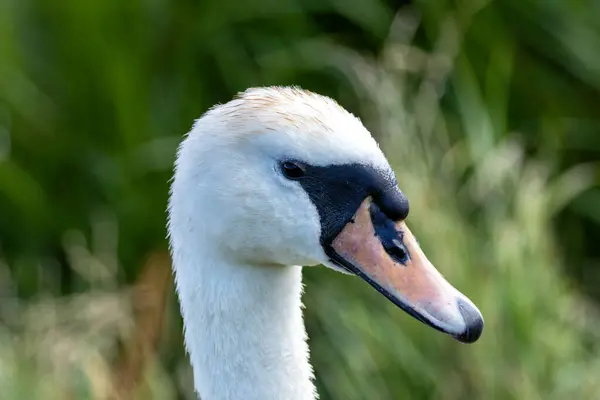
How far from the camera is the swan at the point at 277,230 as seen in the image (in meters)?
1.51

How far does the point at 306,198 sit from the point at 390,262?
Result: 0.50 ft

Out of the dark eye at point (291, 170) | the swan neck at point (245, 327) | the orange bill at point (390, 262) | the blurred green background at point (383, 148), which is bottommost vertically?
the blurred green background at point (383, 148)

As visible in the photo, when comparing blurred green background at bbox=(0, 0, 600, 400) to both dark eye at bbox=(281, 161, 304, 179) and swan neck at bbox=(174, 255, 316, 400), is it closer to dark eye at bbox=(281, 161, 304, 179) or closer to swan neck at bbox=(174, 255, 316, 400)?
swan neck at bbox=(174, 255, 316, 400)

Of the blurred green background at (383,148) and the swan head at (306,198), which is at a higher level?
the swan head at (306,198)

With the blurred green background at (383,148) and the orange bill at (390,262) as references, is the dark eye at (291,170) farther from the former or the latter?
the blurred green background at (383,148)

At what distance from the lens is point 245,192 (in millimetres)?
1534

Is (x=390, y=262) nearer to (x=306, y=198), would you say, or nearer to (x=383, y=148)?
(x=306, y=198)

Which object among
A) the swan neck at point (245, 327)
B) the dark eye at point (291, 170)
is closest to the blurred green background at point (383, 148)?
the swan neck at point (245, 327)

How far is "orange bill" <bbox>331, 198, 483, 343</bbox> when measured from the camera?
1.51 m

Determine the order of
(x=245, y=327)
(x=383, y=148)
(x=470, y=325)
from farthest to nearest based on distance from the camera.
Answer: (x=383, y=148) < (x=245, y=327) < (x=470, y=325)

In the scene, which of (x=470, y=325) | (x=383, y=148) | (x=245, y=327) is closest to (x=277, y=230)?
(x=245, y=327)

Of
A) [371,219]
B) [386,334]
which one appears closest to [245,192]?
[371,219]

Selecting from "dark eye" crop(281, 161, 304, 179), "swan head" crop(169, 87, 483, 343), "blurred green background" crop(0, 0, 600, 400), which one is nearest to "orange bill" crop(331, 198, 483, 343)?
"swan head" crop(169, 87, 483, 343)

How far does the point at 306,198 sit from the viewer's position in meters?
1.53
